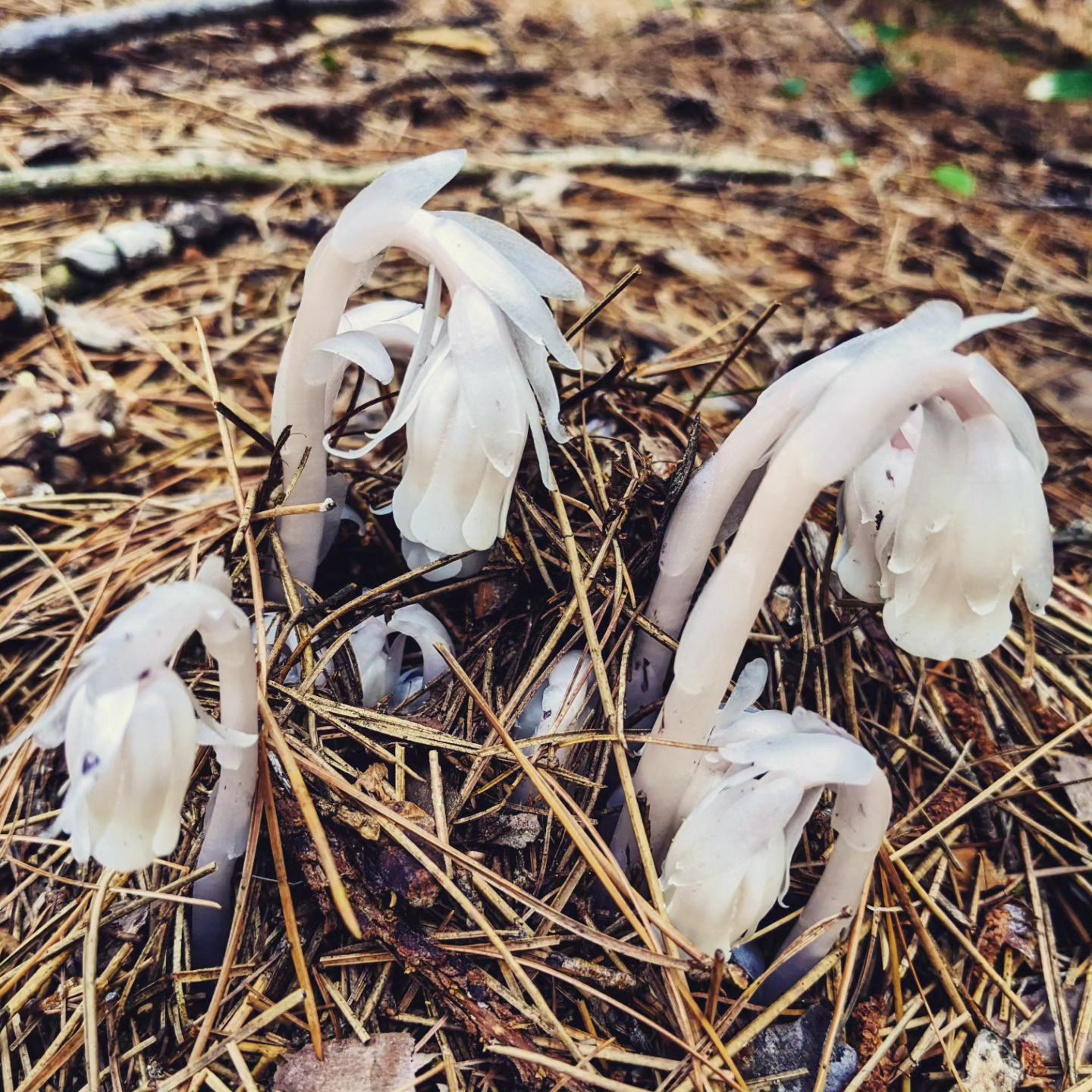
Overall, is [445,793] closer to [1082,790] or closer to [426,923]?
[426,923]

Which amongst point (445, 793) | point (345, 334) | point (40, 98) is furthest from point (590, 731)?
point (40, 98)

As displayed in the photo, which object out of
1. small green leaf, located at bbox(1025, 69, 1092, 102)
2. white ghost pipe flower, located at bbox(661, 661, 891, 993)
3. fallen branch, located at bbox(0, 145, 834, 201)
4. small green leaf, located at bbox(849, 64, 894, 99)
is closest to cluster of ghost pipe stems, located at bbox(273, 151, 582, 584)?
white ghost pipe flower, located at bbox(661, 661, 891, 993)

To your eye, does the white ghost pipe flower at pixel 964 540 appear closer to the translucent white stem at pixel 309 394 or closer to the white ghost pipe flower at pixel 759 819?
the white ghost pipe flower at pixel 759 819

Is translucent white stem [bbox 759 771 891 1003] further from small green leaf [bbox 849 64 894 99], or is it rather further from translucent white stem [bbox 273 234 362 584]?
small green leaf [bbox 849 64 894 99]

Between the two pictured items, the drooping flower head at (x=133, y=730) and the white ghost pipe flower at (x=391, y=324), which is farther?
the white ghost pipe flower at (x=391, y=324)

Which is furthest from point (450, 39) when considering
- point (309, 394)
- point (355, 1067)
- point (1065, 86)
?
point (355, 1067)

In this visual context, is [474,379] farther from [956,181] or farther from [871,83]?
[871,83]

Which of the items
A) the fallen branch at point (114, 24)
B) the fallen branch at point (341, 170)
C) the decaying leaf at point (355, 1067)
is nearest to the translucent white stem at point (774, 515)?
the decaying leaf at point (355, 1067)

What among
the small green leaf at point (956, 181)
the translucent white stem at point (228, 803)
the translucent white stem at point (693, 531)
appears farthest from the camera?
the small green leaf at point (956, 181)
